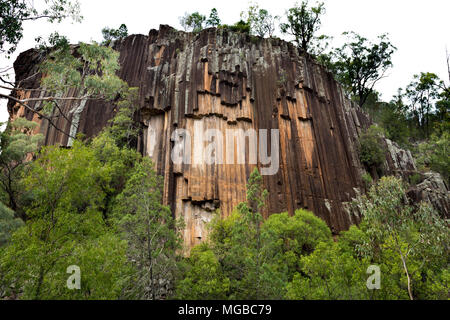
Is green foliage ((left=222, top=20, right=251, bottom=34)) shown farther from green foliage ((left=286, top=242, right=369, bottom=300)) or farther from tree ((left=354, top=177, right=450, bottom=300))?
green foliage ((left=286, top=242, right=369, bottom=300))

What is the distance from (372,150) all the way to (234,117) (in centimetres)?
1170

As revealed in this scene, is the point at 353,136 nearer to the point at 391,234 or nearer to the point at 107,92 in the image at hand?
the point at 391,234

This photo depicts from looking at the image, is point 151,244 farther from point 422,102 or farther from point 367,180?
point 422,102

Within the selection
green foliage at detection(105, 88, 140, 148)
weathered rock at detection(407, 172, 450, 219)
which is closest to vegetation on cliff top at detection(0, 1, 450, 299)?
green foliage at detection(105, 88, 140, 148)

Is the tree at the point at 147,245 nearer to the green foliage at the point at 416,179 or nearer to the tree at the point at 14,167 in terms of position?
the tree at the point at 14,167

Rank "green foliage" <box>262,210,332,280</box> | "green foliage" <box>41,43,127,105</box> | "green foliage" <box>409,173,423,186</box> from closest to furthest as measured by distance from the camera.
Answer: "green foliage" <box>262,210,332,280</box> → "green foliage" <box>41,43,127,105</box> → "green foliage" <box>409,173,423,186</box>

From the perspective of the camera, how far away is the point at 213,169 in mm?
18453

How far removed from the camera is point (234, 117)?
2034 centimetres

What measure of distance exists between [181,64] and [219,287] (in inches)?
670

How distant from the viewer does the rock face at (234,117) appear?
59.8 feet

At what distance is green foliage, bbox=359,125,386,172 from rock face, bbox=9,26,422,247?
2.45 ft

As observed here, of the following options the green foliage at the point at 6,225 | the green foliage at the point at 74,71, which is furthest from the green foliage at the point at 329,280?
the green foliage at the point at 74,71

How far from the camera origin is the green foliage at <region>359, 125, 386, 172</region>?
909 inches
